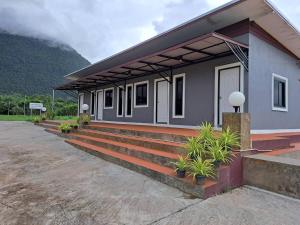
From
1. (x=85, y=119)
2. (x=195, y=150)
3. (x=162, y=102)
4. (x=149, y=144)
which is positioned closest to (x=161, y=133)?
(x=149, y=144)

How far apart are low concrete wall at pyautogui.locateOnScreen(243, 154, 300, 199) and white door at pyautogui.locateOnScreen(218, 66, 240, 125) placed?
3.07 m

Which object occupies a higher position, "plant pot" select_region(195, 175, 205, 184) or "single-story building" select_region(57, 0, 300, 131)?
"single-story building" select_region(57, 0, 300, 131)

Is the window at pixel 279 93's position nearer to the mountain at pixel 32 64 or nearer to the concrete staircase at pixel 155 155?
the concrete staircase at pixel 155 155

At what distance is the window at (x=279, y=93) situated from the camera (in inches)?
312

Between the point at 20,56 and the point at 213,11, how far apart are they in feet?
193

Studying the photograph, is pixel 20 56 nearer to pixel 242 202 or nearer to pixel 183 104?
pixel 183 104

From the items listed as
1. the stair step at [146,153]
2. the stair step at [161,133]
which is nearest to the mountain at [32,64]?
the stair step at [161,133]

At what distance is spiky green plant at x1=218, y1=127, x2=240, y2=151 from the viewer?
4250 millimetres

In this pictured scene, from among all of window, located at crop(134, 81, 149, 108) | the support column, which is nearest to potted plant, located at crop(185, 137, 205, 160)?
the support column

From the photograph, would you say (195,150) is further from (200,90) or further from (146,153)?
(200,90)

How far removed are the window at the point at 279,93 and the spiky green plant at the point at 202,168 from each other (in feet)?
16.6

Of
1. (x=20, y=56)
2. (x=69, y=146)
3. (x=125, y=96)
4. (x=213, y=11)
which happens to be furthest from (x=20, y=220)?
(x=20, y=56)

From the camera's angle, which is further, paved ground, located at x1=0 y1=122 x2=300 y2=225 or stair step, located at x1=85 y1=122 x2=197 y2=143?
stair step, located at x1=85 y1=122 x2=197 y2=143

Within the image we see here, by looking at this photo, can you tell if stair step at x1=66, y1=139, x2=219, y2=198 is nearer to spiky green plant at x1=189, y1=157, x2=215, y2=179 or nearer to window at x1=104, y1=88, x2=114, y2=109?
spiky green plant at x1=189, y1=157, x2=215, y2=179
